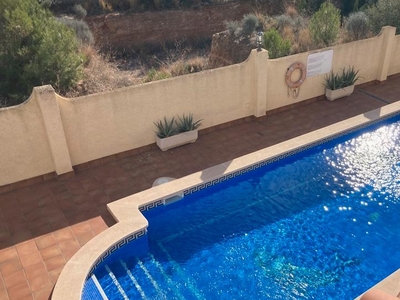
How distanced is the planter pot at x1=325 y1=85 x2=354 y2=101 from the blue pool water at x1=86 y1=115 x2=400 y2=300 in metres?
3.09

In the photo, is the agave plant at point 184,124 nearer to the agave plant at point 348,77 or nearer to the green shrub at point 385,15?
the agave plant at point 348,77

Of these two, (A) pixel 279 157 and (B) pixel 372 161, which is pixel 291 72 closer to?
(A) pixel 279 157

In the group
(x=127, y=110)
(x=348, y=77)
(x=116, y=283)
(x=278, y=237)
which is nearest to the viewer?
(x=116, y=283)

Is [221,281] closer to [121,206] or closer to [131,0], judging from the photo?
[121,206]

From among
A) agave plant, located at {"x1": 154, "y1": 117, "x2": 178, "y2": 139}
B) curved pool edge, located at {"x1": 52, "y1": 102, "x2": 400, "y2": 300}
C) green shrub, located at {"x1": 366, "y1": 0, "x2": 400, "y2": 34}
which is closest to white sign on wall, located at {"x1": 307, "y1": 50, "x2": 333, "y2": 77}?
curved pool edge, located at {"x1": 52, "y1": 102, "x2": 400, "y2": 300}

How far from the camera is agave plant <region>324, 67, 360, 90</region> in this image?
43.9 feet

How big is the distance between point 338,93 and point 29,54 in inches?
380

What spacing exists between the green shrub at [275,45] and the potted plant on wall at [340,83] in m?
1.82

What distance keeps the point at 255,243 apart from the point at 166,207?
2199mm

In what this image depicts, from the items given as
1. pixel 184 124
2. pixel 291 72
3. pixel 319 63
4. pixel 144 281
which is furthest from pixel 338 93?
pixel 144 281

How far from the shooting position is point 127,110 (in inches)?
402

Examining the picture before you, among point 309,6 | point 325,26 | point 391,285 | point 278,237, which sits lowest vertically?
point 278,237

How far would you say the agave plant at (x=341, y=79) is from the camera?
13391 millimetres

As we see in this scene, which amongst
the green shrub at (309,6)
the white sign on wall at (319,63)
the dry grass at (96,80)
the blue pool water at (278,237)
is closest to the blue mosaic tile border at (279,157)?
the blue pool water at (278,237)
